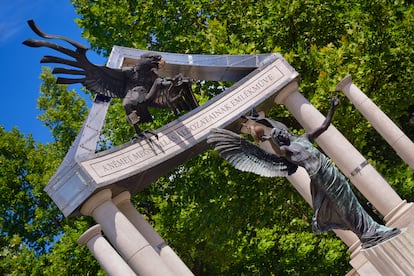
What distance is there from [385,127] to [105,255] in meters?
7.65

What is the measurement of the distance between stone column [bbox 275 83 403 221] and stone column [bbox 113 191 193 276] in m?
4.61

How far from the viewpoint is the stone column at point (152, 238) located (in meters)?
13.4

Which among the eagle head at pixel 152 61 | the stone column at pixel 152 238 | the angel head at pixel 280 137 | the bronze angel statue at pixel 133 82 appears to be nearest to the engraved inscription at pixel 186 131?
the bronze angel statue at pixel 133 82

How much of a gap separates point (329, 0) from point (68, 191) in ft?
38.1

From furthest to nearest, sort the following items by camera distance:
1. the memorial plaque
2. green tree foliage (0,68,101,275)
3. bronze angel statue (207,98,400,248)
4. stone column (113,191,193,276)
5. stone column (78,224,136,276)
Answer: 1. green tree foliage (0,68,101,275)
2. stone column (113,191,193,276)
3. the memorial plaque
4. stone column (78,224,136,276)
5. bronze angel statue (207,98,400,248)

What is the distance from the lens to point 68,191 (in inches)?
494

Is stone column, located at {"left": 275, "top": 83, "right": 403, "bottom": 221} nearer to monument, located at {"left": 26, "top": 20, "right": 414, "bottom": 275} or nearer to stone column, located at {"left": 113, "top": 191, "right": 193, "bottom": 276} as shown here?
monument, located at {"left": 26, "top": 20, "right": 414, "bottom": 275}

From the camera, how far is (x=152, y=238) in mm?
14023

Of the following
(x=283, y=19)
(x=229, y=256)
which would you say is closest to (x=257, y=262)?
(x=229, y=256)

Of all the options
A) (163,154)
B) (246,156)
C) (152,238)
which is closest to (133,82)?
(163,154)

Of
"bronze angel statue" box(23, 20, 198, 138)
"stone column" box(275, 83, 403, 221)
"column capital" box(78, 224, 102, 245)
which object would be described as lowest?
"stone column" box(275, 83, 403, 221)

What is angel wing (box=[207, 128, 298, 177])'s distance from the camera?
9977mm

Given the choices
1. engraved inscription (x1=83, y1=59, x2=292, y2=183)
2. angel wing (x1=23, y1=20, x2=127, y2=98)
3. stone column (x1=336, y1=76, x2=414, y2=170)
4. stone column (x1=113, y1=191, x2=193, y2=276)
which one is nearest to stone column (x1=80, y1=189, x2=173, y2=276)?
engraved inscription (x1=83, y1=59, x2=292, y2=183)

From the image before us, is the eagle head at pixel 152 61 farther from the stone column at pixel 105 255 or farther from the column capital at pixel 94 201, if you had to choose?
the stone column at pixel 105 255
